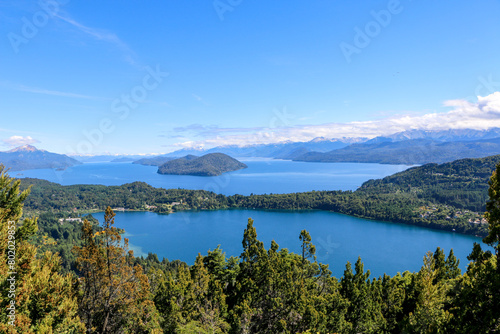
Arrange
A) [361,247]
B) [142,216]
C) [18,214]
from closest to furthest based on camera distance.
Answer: [18,214]
[361,247]
[142,216]

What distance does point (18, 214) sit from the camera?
912cm

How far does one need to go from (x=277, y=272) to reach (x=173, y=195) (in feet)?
368

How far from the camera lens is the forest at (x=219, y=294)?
23.1 feet

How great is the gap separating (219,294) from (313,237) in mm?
53329

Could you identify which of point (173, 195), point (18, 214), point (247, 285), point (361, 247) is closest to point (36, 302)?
point (18, 214)

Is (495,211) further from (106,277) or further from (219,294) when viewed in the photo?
(219,294)

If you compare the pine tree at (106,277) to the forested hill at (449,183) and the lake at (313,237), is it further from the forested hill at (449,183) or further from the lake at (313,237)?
the forested hill at (449,183)

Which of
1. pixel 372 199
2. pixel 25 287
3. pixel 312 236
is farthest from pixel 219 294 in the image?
pixel 372 199

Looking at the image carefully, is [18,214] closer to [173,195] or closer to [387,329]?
[387,329]

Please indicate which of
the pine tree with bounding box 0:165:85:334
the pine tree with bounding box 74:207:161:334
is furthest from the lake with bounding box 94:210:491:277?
the pine tree with bounding box 0:165:85:334

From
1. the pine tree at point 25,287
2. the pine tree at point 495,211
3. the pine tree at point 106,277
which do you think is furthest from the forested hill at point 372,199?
the pine tree at point 25,287

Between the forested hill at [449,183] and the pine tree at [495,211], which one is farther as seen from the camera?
the forested hill at [449,183]

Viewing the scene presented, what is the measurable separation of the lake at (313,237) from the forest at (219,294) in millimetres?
28749

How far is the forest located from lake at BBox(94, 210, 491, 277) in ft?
94.3
